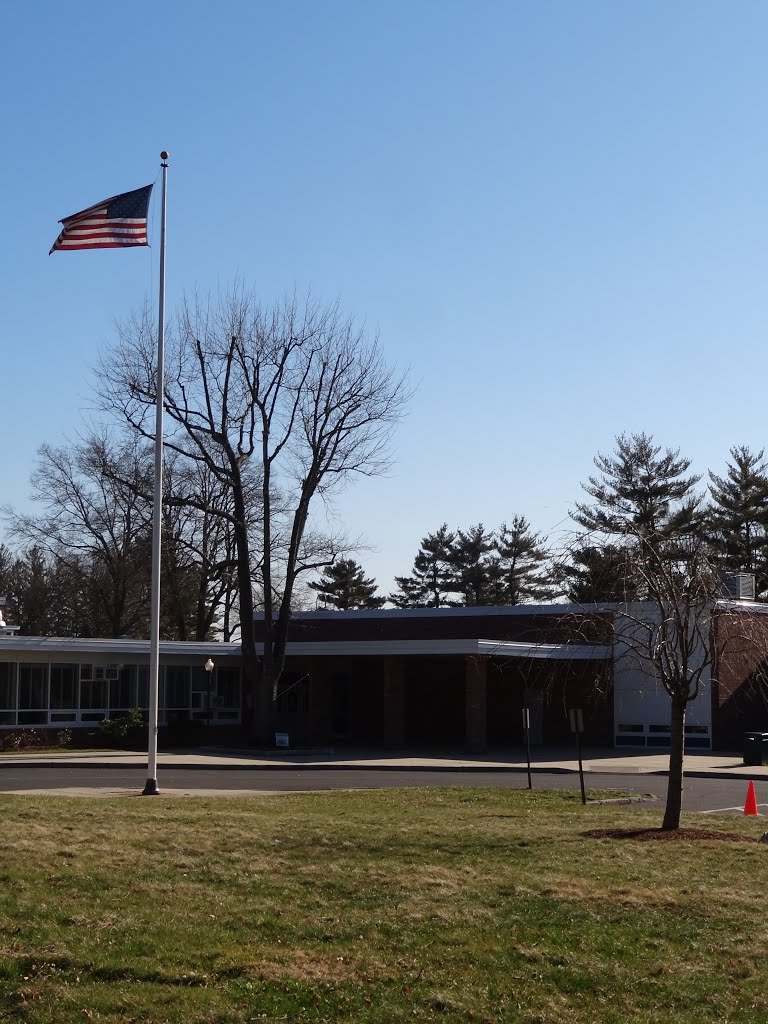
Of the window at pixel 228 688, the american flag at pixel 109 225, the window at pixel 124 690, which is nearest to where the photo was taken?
the american flag at pixel 109 225

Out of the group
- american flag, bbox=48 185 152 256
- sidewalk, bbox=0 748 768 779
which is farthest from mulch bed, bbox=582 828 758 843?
sidewalk, bbox=0 748 768 779

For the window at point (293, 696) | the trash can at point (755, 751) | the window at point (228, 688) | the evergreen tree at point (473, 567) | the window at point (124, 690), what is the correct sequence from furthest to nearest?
the evergreen tree at point (473, 567) < the window at point (293, 696) < the window at point (228, 688) < the window at point (124, 690) < the trash can at point (755, 751)

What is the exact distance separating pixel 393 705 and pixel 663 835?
1060 inches

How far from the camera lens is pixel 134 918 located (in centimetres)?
991

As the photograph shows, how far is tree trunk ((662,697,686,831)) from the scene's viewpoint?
1584cm

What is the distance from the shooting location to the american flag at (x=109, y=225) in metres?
22.5

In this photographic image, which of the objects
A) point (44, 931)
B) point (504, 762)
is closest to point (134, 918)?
point (44, 931)

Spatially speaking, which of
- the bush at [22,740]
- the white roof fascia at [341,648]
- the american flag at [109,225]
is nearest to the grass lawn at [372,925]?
the american flag at [109,225]

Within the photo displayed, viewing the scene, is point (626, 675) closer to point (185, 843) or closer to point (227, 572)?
point (227, 572)

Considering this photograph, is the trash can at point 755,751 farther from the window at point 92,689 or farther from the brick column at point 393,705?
the window at point 92,689

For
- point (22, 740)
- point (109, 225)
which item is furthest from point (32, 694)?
point (109, 225)

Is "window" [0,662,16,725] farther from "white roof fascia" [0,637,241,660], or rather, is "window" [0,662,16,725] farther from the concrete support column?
the concrete support column

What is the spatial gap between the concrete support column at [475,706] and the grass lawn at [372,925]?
22914 millimetres

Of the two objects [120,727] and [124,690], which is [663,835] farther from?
[124,690]
